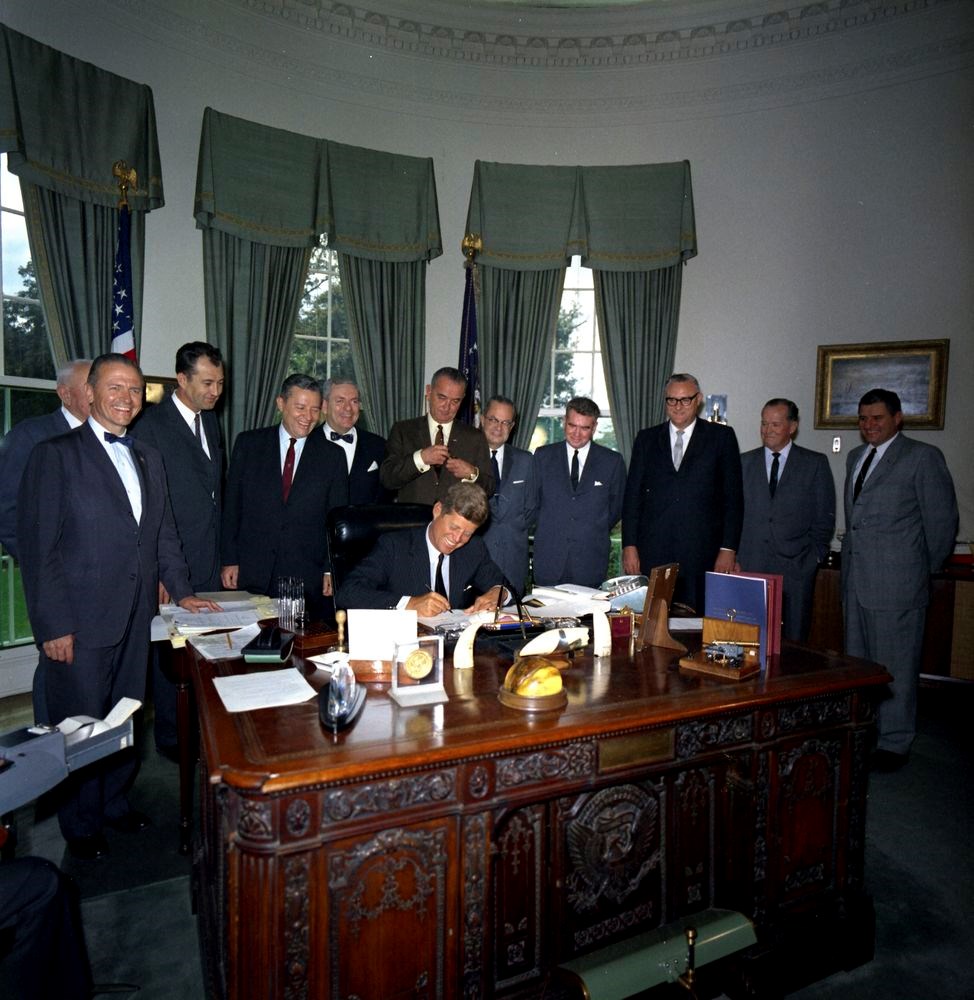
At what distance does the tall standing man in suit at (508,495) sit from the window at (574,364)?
1857 mm

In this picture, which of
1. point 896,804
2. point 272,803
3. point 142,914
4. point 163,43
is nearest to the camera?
point 272,803

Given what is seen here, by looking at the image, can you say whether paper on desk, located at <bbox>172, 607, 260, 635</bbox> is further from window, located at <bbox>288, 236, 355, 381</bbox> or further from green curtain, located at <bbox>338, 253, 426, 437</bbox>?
window, located at <bbox>288, 236, 355, 381</bbox>

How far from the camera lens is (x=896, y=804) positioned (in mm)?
3303

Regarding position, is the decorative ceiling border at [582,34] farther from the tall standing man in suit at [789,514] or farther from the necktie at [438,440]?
the necktie at [438,440]

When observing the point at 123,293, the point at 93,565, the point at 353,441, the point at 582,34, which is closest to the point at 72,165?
the point at 123,293

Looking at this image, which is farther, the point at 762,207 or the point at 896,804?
the point at 762,207

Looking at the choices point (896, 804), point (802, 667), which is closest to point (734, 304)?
point (896, 804)

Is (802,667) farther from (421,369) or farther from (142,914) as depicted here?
(421,369)

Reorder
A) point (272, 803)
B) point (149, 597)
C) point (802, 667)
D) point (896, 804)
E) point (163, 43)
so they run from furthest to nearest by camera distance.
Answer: point (163, 43) → point (896, 804) → point (149, 597) → point (802, 667) → point (272, 803)

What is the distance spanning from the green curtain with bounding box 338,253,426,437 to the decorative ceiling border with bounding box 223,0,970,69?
174 centimetres

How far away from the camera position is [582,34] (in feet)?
19.5

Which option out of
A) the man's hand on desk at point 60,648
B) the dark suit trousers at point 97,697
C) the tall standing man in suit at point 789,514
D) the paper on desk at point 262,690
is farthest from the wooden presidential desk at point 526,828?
the tall standing man in suit at point 789,514

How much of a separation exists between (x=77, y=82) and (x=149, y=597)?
11.2 feet

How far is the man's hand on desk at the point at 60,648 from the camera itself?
2.55 meters
